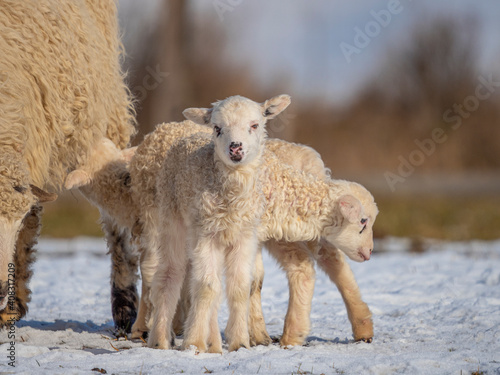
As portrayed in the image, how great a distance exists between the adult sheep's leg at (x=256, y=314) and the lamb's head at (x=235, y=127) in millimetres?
1031

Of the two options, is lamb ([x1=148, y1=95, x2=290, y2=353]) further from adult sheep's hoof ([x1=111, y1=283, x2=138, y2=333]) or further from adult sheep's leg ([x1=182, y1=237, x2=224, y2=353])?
adult sheep's hoof ([x1=111, y1=283, x2=138, y2=333])

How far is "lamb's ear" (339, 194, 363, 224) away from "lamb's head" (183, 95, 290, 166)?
0.72 metres

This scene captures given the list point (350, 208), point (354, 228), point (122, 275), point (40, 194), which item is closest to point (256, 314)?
point (354, 228)

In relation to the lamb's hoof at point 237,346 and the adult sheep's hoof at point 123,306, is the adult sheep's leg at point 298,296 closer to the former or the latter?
the lamb's hoof at point 237,346

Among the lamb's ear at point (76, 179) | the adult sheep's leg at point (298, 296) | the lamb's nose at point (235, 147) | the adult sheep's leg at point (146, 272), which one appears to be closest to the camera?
the lamb's nose at point (235, 147)

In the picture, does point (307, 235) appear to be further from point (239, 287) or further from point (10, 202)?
point (10, 202)

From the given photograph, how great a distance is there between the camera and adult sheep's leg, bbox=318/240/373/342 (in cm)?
536

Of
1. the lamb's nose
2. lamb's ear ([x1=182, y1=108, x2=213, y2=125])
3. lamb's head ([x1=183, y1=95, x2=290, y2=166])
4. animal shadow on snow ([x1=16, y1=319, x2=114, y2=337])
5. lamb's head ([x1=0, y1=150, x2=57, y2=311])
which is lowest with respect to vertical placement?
animal shadow on snow ([x1=16, y1=319, x2=114, y2=337])

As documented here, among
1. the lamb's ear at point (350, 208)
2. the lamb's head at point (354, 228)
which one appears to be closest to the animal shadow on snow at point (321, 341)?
the lamb's head at point (354, 228)

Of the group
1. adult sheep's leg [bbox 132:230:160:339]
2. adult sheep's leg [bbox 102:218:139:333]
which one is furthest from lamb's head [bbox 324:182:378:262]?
adult sheep's leg [bbox 102:218:139:333]

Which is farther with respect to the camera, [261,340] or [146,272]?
[146,272]

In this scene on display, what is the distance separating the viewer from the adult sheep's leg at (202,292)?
4.52 meters

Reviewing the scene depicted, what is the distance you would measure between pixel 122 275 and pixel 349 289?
219 cm

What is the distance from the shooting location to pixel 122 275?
6.55m
